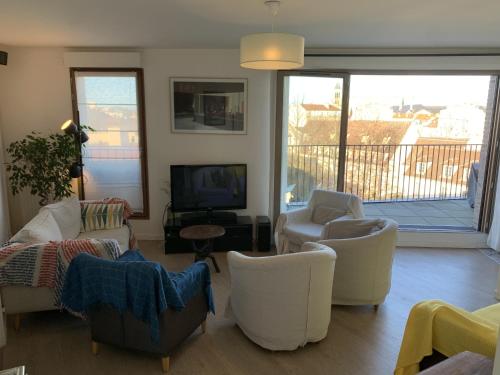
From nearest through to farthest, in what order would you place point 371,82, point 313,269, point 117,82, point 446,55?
point 313,269 → point 446,55 → point 117,82 → point 371,82

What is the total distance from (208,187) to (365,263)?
237 cm

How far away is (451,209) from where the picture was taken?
6.60 meters

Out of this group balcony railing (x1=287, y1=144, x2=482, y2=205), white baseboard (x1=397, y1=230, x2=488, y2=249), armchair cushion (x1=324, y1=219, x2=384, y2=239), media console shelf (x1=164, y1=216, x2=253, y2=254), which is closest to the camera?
armchair cushion (x1=324, y1=219, x2=384, y2=239)

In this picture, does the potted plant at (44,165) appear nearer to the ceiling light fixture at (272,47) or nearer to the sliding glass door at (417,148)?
the ceiling light fixture at (272,47)

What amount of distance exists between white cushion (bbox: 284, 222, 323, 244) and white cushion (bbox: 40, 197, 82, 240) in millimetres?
2255

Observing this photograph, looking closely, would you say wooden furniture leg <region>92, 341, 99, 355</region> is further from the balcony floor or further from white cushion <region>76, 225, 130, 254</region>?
the balcony floor

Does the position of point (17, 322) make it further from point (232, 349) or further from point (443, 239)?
point (443, 239)

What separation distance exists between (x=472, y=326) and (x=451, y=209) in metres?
5.35

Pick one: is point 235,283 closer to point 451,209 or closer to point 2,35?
point 2,35

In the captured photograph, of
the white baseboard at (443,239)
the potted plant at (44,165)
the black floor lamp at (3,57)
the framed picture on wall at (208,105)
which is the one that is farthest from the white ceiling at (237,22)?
the white baseboard at (443,239)

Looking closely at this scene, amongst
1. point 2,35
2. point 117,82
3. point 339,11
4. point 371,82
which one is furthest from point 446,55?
point 2,35

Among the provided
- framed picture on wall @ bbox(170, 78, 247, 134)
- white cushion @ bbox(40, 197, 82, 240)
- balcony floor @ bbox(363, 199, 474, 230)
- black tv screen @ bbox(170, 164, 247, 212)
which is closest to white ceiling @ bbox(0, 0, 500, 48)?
framed picture on wall @ bbox(170, 78, 247, 134)

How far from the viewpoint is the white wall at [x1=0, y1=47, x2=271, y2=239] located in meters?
4.80

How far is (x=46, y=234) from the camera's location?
325 centimetres
